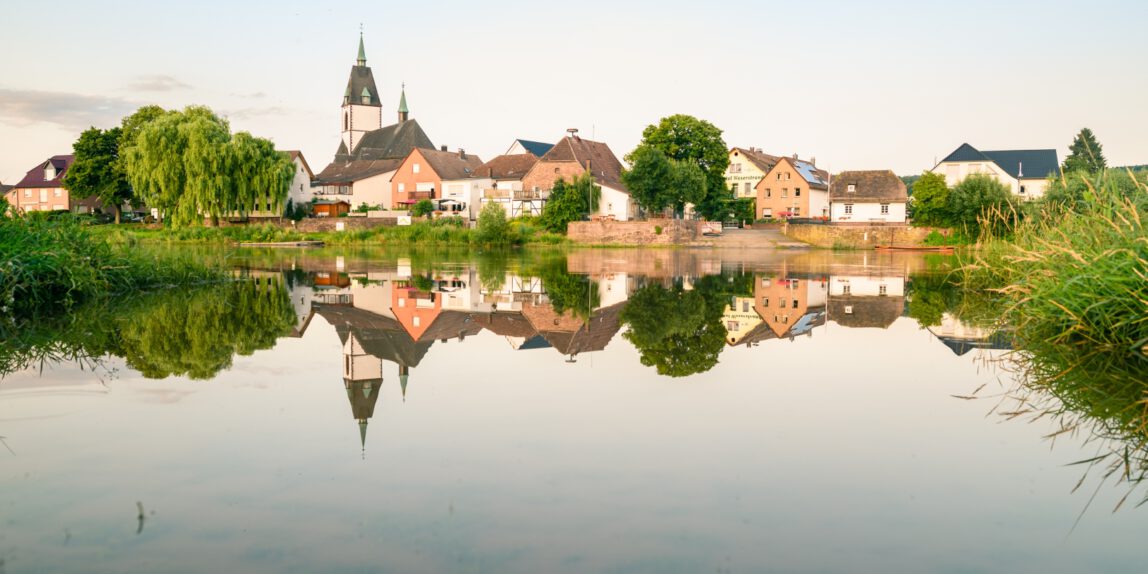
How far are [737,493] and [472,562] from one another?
1.69 m

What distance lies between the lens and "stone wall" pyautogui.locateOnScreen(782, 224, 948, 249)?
58316 millimetres

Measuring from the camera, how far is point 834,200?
7831 cm

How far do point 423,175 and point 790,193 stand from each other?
35170 mm

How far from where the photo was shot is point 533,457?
5484 mm

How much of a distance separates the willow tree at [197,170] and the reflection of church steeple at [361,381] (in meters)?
49.9

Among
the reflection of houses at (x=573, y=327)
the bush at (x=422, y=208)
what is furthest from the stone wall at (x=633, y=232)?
the reflection of houses at (x=573, y=327)

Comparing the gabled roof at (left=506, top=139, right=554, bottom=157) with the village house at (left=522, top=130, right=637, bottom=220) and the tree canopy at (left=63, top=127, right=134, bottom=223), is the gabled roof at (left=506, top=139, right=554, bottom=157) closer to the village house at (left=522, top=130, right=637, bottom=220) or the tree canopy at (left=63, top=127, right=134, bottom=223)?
the village house at (left=522, top=130, right=637, bottom=220)

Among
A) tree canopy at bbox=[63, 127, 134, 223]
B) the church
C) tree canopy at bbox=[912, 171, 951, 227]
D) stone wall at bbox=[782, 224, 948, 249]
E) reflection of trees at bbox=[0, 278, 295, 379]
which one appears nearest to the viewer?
reflection of trees at bbox=[0, 278, 295, 379]

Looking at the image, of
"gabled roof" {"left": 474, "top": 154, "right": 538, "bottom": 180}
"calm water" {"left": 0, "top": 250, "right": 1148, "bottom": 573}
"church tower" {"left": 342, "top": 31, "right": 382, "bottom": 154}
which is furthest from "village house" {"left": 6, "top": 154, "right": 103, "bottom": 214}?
"calm water" {"left": 0, "top": 250, "right": 1148, "bottom": 573}

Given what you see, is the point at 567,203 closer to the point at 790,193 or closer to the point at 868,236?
the point at 868,236

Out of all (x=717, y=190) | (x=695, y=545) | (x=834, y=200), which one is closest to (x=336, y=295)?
(x=695, y=545)

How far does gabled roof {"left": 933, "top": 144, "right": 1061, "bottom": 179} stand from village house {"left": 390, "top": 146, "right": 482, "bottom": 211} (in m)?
48.3

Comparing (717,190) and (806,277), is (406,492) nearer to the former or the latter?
(806,277)

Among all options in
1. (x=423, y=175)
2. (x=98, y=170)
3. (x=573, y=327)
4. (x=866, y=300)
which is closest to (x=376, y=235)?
(x=423, y=175)
